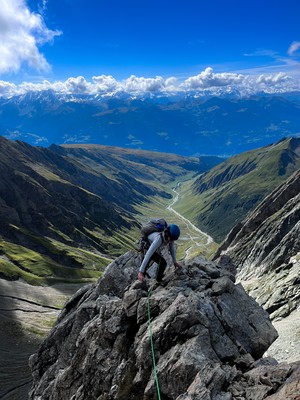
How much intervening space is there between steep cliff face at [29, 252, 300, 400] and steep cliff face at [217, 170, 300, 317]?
115 ft

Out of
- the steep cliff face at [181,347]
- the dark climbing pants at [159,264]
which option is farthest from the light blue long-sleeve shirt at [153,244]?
the steep cliff face at [181,347]

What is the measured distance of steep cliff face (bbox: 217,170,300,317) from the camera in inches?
2653

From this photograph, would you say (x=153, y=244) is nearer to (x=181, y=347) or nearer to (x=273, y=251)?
(x=181, y=347)

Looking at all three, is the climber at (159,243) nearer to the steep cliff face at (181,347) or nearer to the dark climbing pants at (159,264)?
the dark climbing pants at (159,264)

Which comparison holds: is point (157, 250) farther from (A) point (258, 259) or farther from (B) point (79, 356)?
(A) point (258, 259)

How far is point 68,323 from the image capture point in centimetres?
4266

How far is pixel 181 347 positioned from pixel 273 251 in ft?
350

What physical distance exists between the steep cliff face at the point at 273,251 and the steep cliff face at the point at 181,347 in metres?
35.1

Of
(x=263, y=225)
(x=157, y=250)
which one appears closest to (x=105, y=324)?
(x=157, y=250)

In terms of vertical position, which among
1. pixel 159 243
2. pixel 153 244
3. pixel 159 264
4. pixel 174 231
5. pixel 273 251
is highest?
pixel 174 231

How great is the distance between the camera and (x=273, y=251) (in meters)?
123

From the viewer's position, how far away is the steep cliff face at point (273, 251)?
67375 mm

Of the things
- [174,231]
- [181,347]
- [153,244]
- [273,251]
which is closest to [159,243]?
[153,244]

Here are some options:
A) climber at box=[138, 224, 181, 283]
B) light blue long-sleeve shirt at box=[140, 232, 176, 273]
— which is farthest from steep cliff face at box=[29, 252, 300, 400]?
light blue long-sleeve shirt at box=[140, 232, 176, 273]
